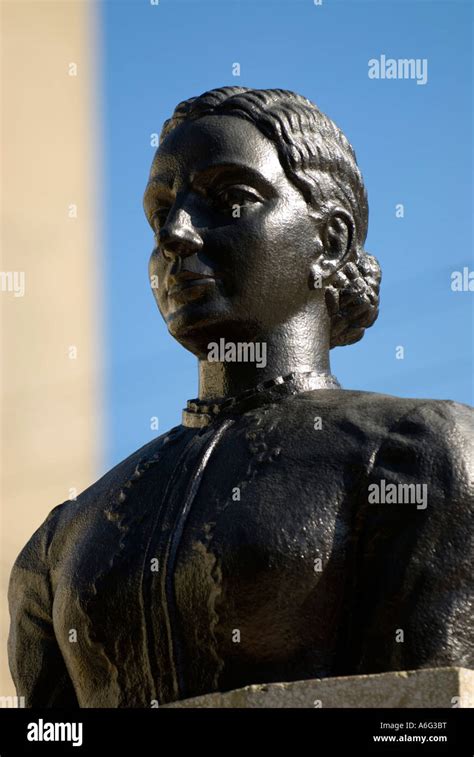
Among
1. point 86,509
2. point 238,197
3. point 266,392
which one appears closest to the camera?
point 266,392

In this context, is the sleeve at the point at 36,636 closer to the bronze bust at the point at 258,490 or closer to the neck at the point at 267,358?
the bronze bust at the point at 258,490

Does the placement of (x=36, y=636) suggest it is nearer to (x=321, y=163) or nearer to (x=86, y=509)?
(x=86, y=509)

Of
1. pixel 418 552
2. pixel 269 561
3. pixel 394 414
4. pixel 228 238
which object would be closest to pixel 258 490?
pixel 269 561

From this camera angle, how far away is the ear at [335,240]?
369 inches

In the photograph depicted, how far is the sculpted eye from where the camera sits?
912cm

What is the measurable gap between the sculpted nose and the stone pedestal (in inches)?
82.6

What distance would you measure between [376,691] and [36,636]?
2.12 metres

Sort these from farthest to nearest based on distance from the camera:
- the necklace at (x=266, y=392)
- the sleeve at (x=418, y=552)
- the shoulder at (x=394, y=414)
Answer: the necklace at (x=266, y=392), the shoulder at (x=394, y=414), the sleeve at (x=418, y=552)

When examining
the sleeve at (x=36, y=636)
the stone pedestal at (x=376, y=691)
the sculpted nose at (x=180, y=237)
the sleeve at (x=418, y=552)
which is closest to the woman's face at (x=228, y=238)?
the sculpted nose at (x=180, y=237)

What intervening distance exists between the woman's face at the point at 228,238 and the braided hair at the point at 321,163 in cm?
7

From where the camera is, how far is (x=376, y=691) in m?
7.68

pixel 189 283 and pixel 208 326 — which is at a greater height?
pixel 189 283

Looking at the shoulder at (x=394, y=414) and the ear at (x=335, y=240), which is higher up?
the ear at (x=335, y=240)

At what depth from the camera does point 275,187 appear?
9.19 meters
